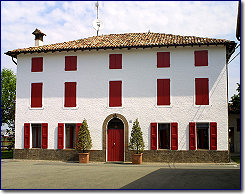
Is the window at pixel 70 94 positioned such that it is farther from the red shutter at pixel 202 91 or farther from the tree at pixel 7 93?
the tree at pixel 7 93

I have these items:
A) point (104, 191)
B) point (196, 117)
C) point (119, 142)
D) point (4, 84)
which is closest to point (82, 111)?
point (119, 142)

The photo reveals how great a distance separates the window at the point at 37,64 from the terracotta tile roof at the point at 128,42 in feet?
2.17

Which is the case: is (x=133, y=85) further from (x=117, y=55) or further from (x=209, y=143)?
(x=209, y=143)

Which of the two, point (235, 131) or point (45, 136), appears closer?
point (45, 136)

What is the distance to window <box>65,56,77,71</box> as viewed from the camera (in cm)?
1897

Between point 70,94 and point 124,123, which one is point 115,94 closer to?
point 124,123

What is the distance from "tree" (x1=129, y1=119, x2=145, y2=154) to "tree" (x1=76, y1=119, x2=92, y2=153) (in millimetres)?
2564

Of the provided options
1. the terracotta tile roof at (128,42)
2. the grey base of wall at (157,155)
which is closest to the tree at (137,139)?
the grey base of wall at (157,155)

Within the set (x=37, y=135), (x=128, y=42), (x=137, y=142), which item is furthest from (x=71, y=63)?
(x=137, y=142)

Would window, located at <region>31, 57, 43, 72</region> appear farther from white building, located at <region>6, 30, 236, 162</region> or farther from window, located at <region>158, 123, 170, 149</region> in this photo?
window, located at <region>158, 123, 170, 149</region>

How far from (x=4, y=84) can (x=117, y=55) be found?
60.5ft

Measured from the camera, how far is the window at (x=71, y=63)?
19.0 meters

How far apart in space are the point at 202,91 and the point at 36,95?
10.4 metres

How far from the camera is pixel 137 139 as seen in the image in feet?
56.2
